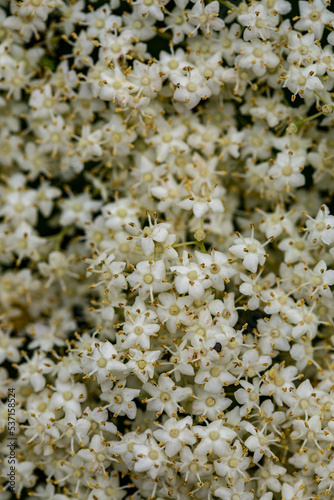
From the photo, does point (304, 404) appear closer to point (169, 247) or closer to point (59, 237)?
point (169, 247)

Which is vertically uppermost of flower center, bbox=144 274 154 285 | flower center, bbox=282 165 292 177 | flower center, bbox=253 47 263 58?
flower center, bbox=253 47 263 58

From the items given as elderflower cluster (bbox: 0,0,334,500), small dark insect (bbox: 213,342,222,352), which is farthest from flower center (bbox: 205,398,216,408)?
small dark insect (bbox: 213,342,222,352)

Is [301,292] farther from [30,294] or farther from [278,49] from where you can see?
[30,294]

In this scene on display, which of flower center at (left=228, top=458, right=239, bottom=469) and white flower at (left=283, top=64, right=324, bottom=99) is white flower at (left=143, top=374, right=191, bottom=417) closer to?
flower center at (left=228, top=458, right=239, bottom=469)

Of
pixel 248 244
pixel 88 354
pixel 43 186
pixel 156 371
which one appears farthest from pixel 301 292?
pixel 43 186

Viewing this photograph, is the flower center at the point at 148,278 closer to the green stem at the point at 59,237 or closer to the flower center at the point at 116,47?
the green stem at the point at 59,237

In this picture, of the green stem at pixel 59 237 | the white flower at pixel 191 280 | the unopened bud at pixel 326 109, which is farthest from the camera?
the green stem at pixel 59 237

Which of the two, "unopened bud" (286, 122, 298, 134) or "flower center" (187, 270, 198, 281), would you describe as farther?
"unopened bud" (286, 122, 298, 134)

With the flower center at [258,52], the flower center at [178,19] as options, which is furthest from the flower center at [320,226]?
the flower center at [178,19]
